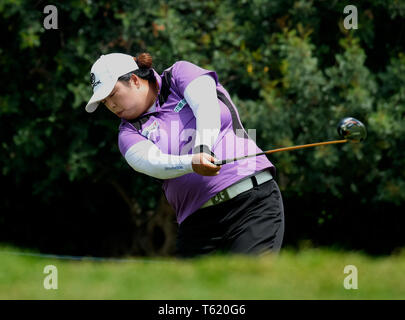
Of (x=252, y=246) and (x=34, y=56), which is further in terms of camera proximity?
(x=34, y=56)

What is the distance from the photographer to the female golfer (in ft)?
12.6

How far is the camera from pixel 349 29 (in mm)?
8500

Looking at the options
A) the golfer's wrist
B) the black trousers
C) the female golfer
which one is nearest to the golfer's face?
the female golfer

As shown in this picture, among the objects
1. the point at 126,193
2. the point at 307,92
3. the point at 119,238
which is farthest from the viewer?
the point at 119,238

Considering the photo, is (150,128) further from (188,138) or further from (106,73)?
(106,73)

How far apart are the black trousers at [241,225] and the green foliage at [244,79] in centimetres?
438

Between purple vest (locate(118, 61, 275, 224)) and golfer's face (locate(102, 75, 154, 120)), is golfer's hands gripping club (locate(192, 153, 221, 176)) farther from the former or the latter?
golfer's face (locate(102, 75, 154, 120))

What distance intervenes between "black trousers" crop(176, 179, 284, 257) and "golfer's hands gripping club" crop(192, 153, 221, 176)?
1.08ft

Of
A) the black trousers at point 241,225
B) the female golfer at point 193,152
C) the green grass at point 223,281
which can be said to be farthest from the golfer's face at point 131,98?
the green grass at point 223,281

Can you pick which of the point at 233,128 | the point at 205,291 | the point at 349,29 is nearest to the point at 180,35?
the point at 349,29

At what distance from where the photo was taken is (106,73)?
3908 mm

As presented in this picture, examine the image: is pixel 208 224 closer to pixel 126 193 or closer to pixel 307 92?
pixel 307 92
